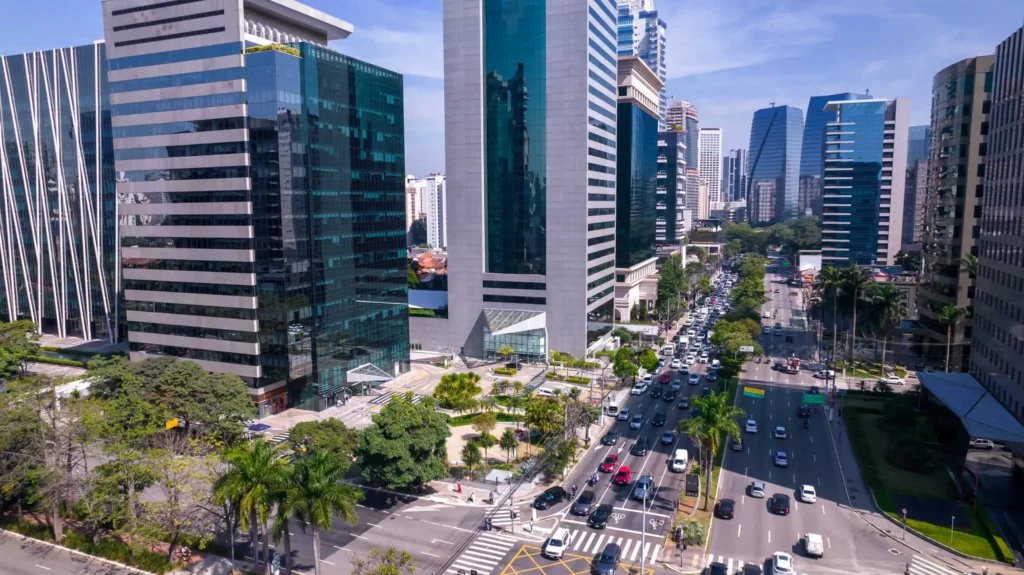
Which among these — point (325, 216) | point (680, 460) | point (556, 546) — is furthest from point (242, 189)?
point (680, 460)

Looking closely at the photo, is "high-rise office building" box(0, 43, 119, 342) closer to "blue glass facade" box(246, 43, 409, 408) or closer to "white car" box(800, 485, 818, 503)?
"blue glass facade" box(246, 43, 409, 408)

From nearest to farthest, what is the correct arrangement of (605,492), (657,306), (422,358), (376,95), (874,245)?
1. (605,492)
2. (376,95)
3. (422,358)
4. (657,306)
5. (874,245)

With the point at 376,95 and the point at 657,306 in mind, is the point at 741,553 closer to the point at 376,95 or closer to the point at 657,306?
the point at 376,95

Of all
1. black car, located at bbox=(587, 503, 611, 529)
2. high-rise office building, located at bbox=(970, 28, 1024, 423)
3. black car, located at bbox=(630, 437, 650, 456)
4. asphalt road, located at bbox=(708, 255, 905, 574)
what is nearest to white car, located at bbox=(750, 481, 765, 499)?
asphalt road, located at bbox=(708, 255, 905, 574)

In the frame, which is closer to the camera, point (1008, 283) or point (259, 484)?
point (259, 484)

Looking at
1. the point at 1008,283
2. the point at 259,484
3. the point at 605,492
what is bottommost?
the point at 605,492

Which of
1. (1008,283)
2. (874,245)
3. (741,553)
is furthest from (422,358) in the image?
(874,245)

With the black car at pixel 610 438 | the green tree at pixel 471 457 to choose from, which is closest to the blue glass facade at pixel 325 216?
the green tree at pixel 471 457
